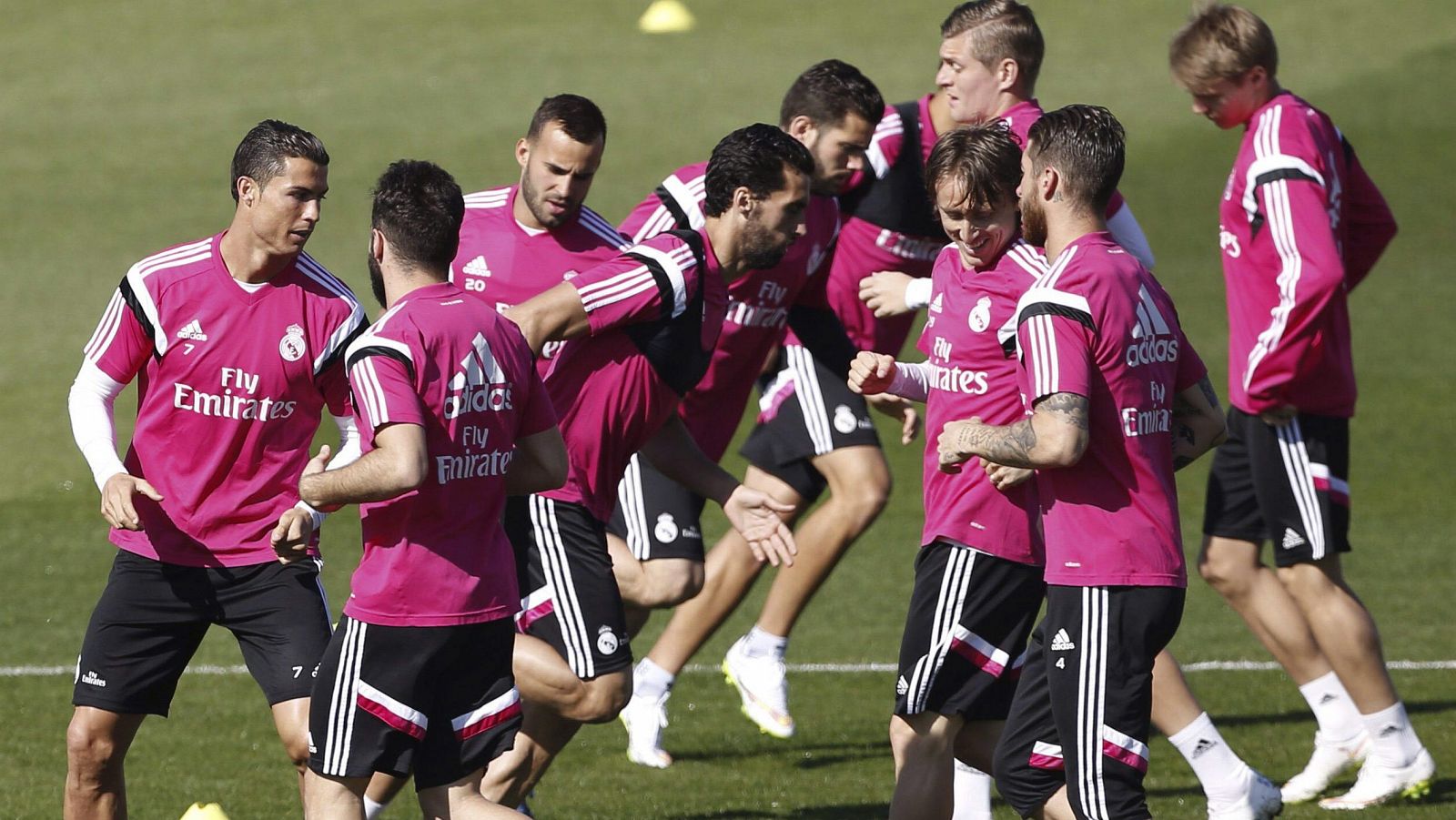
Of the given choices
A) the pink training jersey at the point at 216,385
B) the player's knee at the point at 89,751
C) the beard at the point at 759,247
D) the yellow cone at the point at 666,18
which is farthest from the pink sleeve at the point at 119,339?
the yellow cone at the point at 666,18

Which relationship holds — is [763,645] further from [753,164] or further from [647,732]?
[753,164]

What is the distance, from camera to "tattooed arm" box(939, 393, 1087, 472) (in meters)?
4.40

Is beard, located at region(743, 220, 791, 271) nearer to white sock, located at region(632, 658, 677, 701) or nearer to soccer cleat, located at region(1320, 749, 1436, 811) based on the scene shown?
white sock, located at region(632, 658, 677, 701)

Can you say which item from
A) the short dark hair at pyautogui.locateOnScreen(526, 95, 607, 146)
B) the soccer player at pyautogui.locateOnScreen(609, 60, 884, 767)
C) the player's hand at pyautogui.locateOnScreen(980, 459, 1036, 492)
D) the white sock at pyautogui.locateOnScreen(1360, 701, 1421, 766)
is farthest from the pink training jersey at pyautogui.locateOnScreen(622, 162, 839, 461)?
the white sock at pyautogui.locateOnScreen(1360, 701, 1421, 766)

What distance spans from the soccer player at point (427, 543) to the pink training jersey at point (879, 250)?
104 inches

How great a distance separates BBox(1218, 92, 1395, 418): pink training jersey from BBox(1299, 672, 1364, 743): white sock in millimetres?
992

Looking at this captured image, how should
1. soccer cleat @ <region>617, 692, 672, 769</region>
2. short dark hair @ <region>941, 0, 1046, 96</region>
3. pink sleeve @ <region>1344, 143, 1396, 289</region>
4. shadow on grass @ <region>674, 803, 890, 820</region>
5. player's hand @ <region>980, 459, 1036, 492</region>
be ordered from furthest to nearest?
soccer cleat @ <region>617, 692, 672, 769</region> → pink sleeve @ <region>1344, 143, 1396, 289</region> → short dark hair @ <region>941, 0, 1046, 96</region> → shadow on grass @ <region>674, 803, 890, 820</region> → player's hand @ <region>980, 459, 1036, 492</region>

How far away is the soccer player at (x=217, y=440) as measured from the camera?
5.25 m

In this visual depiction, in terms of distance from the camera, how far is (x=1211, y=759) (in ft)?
19.5

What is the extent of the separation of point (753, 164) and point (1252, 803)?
254 centimetres

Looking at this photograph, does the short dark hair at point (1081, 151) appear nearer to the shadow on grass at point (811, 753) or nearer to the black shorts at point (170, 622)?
the black shorts at point (170, 622)

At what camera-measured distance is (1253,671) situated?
8695mm

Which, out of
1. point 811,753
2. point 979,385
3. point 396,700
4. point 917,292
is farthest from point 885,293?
point 811,753

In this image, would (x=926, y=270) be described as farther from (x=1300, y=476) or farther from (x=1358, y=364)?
(x=1358, y=364)
